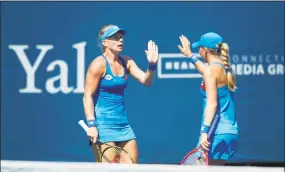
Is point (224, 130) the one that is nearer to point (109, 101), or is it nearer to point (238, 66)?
point (109, 101)

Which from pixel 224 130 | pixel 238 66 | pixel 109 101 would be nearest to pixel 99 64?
pixel 109 101

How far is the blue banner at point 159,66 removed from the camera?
10352 mm

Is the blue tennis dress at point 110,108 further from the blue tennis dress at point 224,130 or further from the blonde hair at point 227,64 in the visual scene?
the blonde hair at point 227,64

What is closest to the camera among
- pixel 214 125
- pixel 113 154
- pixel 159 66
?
pixel 113 154

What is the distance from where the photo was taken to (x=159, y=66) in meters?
10.4

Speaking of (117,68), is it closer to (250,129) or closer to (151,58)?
(151,58)

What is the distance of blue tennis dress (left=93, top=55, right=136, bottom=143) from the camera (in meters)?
7.94

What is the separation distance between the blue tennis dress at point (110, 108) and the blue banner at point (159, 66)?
2355 millimetres

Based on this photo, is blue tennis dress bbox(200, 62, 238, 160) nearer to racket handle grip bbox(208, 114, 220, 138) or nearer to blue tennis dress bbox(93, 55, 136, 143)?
racket handle grip bbox(208, 114, 220, 138)

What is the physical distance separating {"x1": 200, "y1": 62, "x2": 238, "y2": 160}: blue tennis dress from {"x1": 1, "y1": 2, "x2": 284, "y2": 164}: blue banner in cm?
217

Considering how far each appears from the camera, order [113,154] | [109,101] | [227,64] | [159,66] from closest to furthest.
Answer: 1. [113,154]
2. [109,101]
3. [227,64]
4. [159,66]

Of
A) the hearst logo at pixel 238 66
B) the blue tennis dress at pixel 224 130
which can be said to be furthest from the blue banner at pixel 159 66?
the blue tennis dress at pixel 224 130

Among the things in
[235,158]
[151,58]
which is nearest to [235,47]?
[235,158]

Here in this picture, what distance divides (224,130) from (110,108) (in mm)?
962
